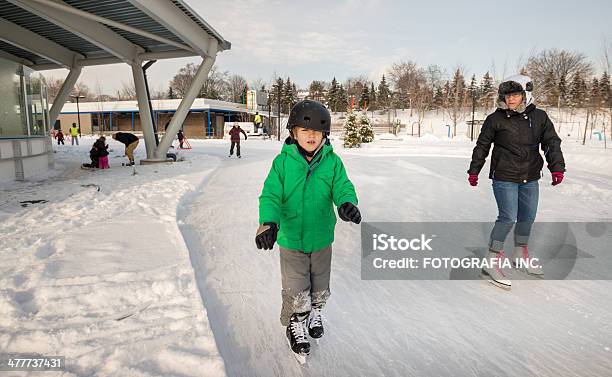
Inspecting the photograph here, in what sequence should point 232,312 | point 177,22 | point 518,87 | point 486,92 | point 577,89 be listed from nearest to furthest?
1. point 232,312
2. point 518,87
3. point 177,22
4. point 577,89
5. point 486,92

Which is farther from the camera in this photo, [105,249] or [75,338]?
[105,249]

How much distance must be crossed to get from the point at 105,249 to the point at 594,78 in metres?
66.5

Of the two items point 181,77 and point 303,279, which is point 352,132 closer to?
point 303,279

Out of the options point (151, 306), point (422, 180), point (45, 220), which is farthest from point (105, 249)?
point (422, 180)

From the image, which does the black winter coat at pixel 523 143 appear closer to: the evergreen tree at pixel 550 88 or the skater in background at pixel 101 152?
the skater in background at pixel 101 152

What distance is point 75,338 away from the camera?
2.09 meters

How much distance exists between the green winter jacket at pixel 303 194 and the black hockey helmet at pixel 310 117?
148mm

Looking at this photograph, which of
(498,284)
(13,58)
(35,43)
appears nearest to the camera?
(498,284)

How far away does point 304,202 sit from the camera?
2.06 m

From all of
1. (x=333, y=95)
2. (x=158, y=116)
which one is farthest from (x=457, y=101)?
(x=158, y=116)

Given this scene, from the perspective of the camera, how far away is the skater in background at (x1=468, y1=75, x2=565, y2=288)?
112 inches

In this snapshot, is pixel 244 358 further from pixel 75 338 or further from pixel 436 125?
pixel 436 125

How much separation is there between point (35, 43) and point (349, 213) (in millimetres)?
15025

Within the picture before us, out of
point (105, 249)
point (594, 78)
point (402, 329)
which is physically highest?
point (594, 78)
